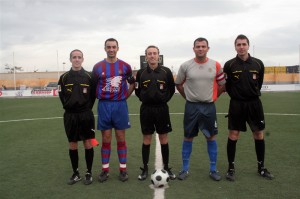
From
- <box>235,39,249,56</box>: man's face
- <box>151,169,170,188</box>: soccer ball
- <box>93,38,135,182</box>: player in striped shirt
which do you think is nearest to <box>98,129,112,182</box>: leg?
<box>93,38,135,182</box>: player in striped shirt

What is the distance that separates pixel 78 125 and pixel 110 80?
Result: 84cm

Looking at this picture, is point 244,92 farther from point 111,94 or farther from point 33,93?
point 33,93

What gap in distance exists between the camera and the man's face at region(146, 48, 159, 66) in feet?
15.6

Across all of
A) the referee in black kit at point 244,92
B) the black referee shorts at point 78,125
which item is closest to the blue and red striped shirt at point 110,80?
the black referee shorts at point 78,125

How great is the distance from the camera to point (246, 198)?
13.1ft

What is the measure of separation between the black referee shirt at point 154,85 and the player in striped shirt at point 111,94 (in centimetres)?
27

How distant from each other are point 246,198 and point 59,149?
4.40m

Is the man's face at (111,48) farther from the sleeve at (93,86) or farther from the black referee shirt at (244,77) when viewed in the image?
the black referee shirt at (244,77)

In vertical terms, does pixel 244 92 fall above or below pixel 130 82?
below

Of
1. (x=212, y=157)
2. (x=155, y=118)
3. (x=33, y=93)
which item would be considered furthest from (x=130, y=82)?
(x=33, y=93)

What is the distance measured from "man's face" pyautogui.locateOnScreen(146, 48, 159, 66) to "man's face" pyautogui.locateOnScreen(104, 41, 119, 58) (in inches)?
20.1

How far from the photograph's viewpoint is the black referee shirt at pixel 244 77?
4.71 meters

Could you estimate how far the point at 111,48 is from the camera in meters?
4.73

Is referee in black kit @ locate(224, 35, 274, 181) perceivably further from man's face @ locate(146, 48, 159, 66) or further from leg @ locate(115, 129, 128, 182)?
leg @ locate(115, 129, 128, 182)
